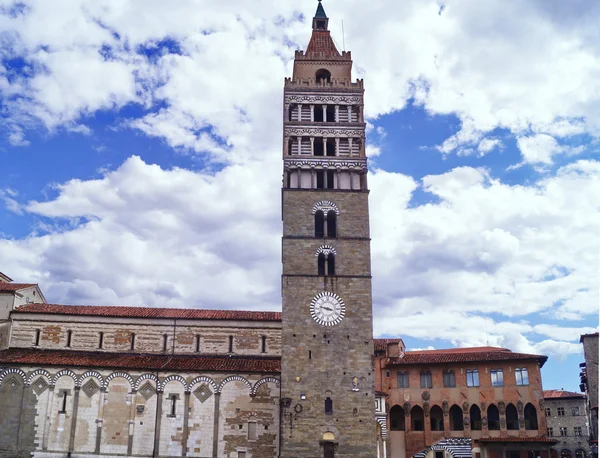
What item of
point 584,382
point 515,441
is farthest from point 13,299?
point 584,382

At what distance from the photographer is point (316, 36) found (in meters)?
41.9

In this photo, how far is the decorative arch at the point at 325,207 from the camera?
116 feet

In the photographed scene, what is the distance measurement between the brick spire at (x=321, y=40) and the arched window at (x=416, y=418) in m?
25.3

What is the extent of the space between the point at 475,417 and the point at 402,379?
559 cm

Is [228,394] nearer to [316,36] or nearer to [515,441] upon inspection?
[515,441]

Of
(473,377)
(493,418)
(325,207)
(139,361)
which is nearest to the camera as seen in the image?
(325,207)

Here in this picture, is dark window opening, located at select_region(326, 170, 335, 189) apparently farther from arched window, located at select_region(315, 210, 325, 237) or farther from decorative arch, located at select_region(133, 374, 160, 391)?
decorative arch, located at select_region(133, 374, 160, 391)

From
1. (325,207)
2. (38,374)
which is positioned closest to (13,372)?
(38,374)

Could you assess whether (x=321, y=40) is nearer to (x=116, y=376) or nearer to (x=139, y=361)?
(x=139, y=361)

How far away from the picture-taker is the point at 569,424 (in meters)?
59.0

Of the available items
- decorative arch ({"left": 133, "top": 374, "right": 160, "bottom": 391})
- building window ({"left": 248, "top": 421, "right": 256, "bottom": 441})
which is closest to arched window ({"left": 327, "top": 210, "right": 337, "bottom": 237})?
building window ({"left": 248, "top": 421, "right": 256, "bottom": 441})

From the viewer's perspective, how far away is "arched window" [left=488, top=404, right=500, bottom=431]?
41.5 meters

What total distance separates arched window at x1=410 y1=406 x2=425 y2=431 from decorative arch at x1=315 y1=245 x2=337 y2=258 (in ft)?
52.3

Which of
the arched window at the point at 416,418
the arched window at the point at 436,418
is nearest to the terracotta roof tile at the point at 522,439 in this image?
the arched window at the point at 436,418
